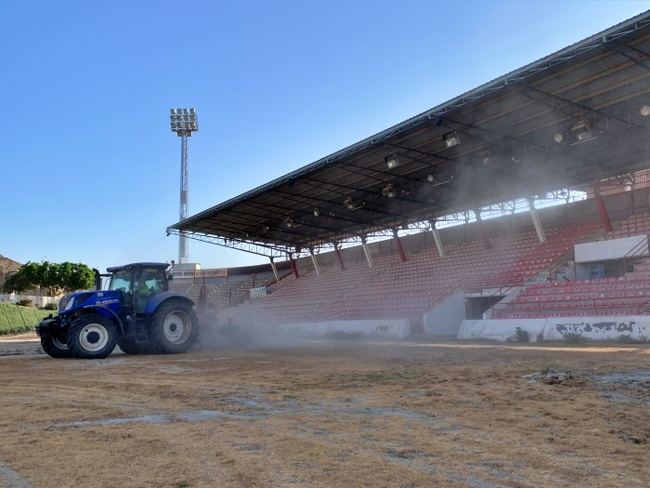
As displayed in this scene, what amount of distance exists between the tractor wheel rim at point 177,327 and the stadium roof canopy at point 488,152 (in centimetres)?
1083

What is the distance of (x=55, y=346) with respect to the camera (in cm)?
1480

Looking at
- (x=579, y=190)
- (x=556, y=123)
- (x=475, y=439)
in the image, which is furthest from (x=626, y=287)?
(x=475, y=439)

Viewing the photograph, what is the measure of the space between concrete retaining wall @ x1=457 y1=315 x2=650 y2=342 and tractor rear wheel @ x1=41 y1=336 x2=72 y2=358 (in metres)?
13.7

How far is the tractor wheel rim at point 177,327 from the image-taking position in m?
15.3

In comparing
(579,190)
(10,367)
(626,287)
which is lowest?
(10,367)

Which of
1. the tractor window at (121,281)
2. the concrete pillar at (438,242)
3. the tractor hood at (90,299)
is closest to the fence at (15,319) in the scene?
the tractor window at (121,281)

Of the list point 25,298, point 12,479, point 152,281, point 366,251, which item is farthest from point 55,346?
point 25,298

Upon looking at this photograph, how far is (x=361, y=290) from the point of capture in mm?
33500

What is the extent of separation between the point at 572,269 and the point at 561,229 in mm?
5436

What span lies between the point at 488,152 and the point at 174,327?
1482 cm

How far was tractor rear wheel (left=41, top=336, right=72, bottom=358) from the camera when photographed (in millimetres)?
14672

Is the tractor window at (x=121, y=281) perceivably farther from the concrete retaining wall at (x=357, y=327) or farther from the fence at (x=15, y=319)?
the fence at (x=15, y=319)

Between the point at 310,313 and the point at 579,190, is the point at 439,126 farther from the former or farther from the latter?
the point at 310,313

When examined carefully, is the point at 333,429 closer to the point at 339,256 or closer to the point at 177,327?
the point at 177,327
